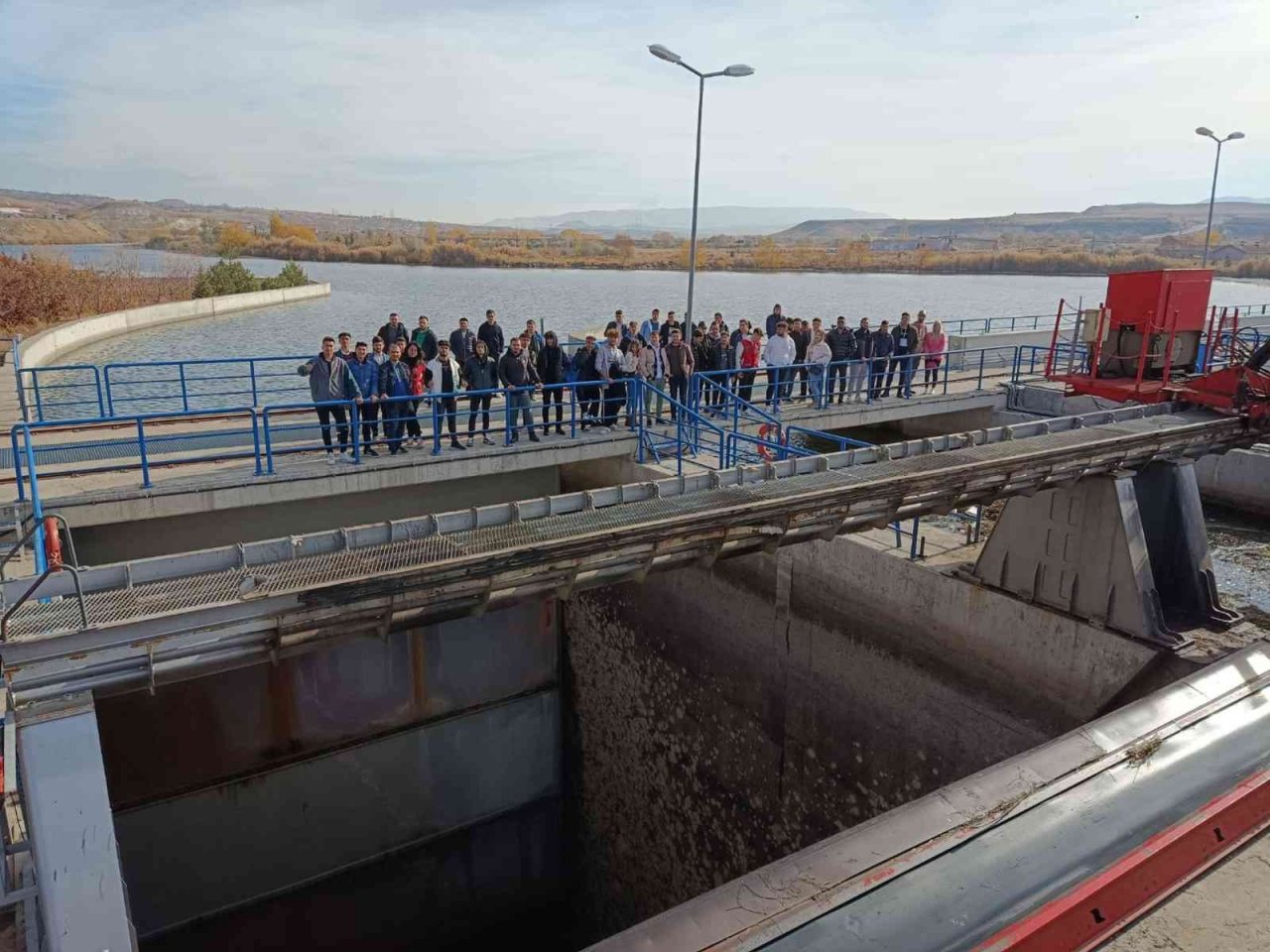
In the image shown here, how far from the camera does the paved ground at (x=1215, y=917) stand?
→ 340cm

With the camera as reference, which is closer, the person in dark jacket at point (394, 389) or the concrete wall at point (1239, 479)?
the person in dark jacket at point (394, 389)

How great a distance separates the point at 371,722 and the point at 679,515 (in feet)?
19.6

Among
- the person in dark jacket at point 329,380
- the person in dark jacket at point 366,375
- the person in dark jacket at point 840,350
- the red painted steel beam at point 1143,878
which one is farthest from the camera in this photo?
the person in dark jacket at point 840,350

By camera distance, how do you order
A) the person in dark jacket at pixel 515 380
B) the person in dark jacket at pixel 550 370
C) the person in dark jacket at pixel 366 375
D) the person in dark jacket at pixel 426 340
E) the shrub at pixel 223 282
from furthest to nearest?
the shrub at pixel 223 282
the person in dark jacket at pixel 426 340
the person in dark jacket at pixel 550 370
the person in dark jacket at pixel 515 380
the person in dark jacket at pixel 366 375

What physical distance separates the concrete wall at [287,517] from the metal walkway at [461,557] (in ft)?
14.6

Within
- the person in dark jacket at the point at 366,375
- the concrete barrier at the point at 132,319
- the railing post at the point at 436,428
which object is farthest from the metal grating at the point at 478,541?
the concrete barrier at the point at 132,319

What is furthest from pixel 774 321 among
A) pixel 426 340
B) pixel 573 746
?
pixel 573 746

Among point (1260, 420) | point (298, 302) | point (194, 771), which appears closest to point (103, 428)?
point (194, 771)

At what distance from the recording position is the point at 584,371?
11898 millimetres

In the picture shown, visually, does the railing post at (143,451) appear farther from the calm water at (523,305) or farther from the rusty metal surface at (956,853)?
the calm water at (523,305)

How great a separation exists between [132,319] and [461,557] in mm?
26241

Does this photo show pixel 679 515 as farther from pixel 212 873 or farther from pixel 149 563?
pixel 212 873

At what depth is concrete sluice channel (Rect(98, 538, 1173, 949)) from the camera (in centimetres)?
791

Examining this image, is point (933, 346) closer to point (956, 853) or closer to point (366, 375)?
point (366, 375)
